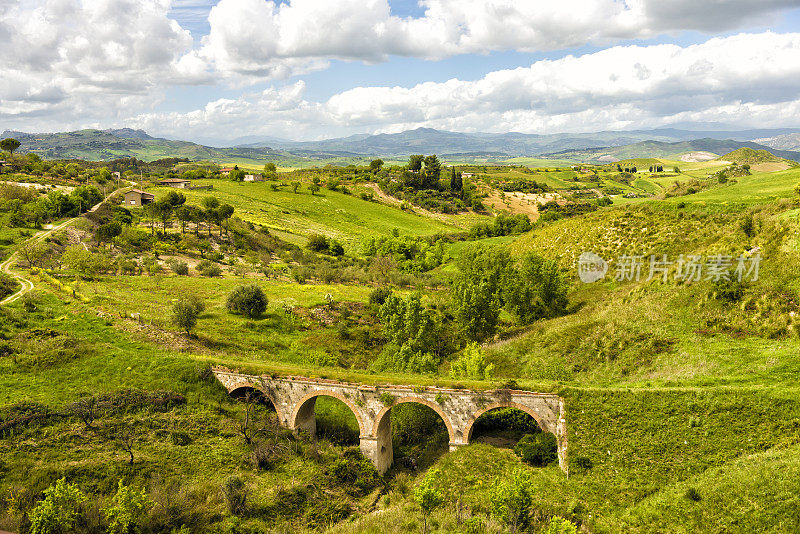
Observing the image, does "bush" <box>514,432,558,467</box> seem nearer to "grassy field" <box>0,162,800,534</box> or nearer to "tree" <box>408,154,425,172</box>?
"grassy field" <box>0,162,800,534</box>

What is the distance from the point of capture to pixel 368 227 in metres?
120

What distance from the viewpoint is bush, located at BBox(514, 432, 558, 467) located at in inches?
1067

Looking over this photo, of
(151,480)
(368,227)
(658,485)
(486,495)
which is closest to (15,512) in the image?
Result: (151,480)

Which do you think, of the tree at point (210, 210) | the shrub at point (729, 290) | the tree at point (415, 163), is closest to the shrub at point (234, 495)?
the shrub at point (729, 290)

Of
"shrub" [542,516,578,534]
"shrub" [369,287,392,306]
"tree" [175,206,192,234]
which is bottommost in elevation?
"shrub" [542,516,578,534]

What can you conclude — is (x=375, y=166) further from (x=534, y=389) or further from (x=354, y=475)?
(x=534, y=389)

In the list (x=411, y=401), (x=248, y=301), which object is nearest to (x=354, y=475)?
(x=411, y=401)

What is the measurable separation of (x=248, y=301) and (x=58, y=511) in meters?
29.4

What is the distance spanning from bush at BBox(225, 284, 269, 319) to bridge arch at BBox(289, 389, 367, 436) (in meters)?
19.6

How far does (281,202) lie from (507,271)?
87200 millimetres

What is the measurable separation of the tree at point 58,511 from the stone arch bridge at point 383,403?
12.0m

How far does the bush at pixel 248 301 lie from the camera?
→ 163 ft

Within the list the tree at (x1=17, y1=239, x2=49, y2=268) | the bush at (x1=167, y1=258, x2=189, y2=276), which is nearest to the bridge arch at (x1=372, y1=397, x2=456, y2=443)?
the bush at (x1=167, y1=258, x2=189, y2=276)

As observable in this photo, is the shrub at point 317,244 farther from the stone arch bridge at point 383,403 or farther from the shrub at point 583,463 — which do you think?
the shrub at point 583,463
